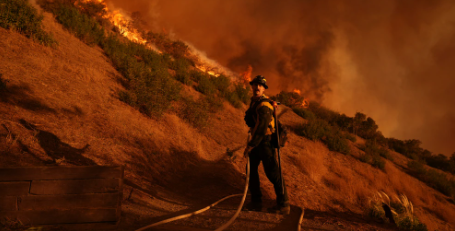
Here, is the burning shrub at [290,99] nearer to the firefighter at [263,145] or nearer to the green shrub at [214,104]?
the green shrub at [214,104]

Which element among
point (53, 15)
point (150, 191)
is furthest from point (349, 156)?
point (53, 15)

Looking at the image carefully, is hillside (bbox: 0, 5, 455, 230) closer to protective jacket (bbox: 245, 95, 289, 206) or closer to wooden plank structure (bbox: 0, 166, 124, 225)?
wooden plank structure (bbox: 0, 166, 124, 225)

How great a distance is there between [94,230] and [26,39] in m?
8.30

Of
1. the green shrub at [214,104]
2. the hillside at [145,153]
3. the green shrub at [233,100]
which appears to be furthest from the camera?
the green shrub at [233,100]

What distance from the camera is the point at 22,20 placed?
823 cm

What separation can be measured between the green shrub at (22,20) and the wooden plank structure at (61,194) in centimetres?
785

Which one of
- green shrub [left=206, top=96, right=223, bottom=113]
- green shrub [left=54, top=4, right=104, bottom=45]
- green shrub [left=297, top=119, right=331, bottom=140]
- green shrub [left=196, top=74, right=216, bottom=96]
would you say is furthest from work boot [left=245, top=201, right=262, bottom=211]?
green shrub [left=54, top=4, right=104, bottom=45]

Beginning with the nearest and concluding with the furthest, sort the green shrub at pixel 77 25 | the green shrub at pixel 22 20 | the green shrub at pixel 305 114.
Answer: the green shrub at pixel 22 20 → the green shrub at pixel 77 25 → the green shrub at pixel 305 114

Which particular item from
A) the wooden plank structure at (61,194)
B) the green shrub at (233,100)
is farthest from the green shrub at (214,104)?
the wooden plank structure at (61,194)

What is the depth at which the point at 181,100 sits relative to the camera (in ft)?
37.6

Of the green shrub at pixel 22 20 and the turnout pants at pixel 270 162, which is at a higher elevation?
the green shrub at pixel 22 20

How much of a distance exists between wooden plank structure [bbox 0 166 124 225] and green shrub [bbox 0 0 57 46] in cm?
785

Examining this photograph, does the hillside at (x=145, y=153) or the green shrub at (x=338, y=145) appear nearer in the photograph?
the hillside at (x=145, y=153)

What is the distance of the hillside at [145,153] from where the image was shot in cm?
424
